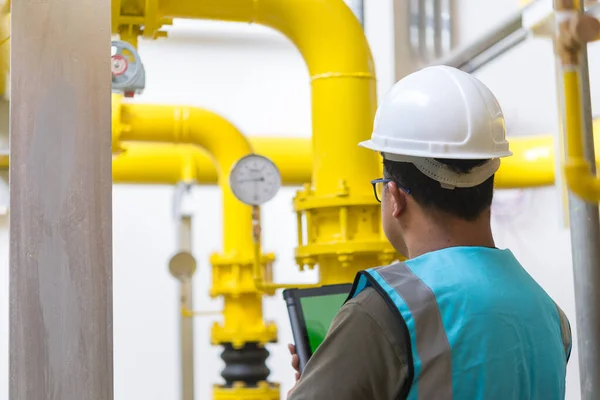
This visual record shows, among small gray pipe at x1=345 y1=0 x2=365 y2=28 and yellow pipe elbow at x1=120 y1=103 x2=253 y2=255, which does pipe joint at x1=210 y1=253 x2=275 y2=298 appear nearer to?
yellow pipe elbow at x1=120 y1=103 x2=253 y2=255

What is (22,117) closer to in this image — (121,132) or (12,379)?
(12,379)

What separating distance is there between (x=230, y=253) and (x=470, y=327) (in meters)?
3.77

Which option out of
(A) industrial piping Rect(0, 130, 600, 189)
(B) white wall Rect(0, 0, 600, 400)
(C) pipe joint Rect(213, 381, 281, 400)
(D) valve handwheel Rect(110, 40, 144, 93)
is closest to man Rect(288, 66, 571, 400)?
(D) valve handwheel Rect(110, 40, 144, 93)

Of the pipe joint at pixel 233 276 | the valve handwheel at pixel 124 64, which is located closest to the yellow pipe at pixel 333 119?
the valve handwheel at pixel 124 64

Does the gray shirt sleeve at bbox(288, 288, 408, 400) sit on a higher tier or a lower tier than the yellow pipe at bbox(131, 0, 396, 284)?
lower

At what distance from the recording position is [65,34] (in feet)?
5.10

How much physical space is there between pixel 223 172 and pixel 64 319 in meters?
3.41

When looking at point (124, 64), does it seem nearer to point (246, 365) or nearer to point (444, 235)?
point (444, 235)

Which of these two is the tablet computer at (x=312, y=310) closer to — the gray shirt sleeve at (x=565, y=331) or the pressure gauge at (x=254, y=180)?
the gray shirt sleeve at (x=565, y=331)

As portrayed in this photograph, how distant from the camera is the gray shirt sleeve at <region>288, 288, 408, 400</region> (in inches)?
44.3

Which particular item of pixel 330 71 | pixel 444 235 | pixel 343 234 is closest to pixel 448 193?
pixel 444 235

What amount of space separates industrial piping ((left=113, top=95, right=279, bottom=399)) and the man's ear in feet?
11.6

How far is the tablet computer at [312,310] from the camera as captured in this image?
1810 mm

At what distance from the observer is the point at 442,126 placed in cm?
134
